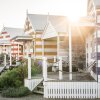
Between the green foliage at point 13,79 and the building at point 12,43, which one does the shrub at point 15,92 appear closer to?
the green foliage at point 13,79

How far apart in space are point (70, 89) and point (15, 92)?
2986 mm

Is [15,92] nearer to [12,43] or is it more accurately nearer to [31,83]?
[31,83]

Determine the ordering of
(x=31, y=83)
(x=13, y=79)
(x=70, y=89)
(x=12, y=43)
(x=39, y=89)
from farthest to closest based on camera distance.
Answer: (x=12, y=43) → (x=13, y=79) → (x=31, y=83) → (x=39, y=89) → (x=70, y=89)

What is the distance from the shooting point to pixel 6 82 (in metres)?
16.7

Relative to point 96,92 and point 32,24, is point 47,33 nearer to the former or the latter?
point 32,24

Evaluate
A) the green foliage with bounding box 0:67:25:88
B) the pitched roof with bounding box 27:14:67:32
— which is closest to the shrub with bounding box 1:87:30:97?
the green foliage with bounding box 0:67:25:88

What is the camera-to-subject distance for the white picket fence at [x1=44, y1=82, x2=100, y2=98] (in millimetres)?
13945

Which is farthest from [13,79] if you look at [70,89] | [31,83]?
[70,89]

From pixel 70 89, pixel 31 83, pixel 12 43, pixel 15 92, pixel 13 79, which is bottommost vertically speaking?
pixel 15 92

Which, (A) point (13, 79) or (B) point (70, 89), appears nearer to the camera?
(B) point (70, 89)

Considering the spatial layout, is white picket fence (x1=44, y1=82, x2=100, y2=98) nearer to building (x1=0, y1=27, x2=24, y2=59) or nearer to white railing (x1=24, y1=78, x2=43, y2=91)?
white railing (x1=24, y1=78, x2=43, y2=91)

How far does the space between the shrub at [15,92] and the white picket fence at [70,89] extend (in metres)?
1.38

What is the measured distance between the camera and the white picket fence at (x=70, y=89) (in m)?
13.9

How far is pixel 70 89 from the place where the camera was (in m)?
14.0
